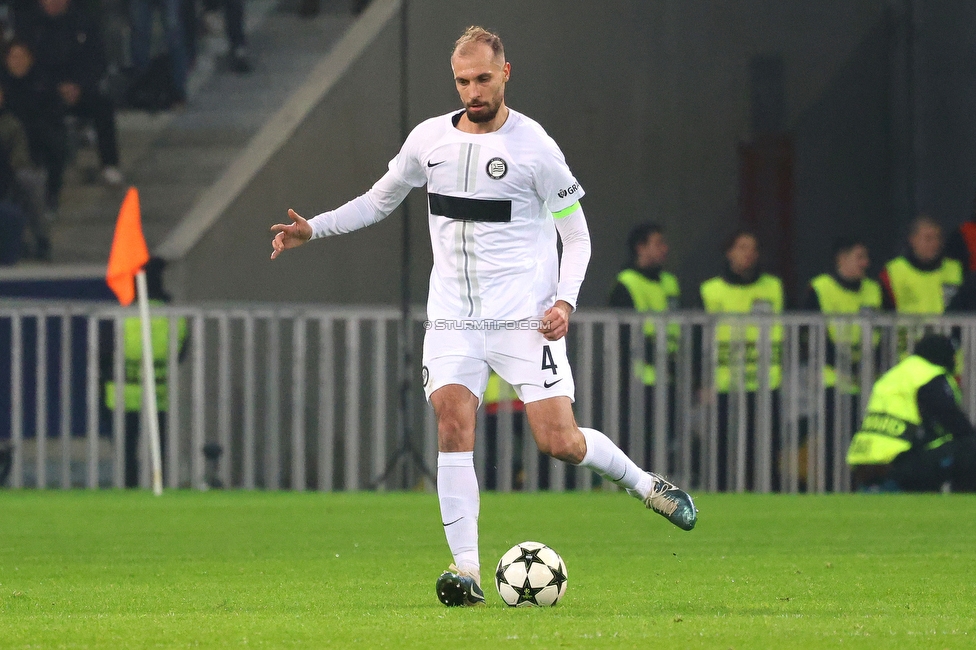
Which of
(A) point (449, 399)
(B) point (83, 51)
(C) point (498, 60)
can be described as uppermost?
(B) point (83, 51)

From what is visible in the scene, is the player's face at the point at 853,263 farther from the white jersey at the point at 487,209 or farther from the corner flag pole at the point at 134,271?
the white jersey at the point at 487,209

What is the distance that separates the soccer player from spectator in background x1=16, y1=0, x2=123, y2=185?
11.6 m

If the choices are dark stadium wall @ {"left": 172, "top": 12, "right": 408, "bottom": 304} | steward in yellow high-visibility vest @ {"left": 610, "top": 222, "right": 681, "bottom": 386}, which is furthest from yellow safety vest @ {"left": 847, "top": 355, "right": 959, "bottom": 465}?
dark stadium wall @ {"left": 172, "top": 12, "right": 408, "bottom": 304}

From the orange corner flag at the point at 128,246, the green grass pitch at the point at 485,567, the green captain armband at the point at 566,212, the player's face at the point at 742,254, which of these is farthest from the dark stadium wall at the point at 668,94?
the green captain armband at the point at 566,212

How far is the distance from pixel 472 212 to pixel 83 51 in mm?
12210

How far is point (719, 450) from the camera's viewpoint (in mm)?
14555

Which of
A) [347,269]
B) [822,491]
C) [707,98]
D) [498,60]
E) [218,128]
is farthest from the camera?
[707,98]

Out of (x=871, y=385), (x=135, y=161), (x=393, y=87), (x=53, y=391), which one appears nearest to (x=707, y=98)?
(x=393, y=87)

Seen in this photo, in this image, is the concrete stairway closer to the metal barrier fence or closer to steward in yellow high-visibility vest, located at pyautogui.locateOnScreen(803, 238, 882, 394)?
the metal barrier fence

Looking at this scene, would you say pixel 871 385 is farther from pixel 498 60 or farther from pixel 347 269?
pixel 498 60

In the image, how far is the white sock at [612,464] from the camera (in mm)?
7449

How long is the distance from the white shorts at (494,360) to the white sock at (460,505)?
260 mm

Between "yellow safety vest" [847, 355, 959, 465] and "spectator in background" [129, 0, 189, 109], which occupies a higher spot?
"spectator in background" [129, 0, 189, 109]

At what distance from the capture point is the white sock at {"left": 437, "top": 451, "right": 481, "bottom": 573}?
7055 mm
